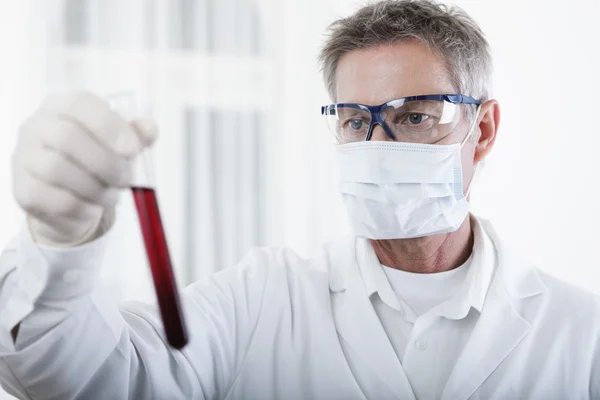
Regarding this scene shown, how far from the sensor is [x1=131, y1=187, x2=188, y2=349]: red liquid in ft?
2.57

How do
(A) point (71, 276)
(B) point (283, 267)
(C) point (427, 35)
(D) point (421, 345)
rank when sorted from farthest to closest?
(B) point (283, 267) → (C) point (427, 35) → (D) point (421, 345) → (A) point (71, 276)

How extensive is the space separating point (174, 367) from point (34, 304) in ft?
1.37

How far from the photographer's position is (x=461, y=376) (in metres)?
1.34

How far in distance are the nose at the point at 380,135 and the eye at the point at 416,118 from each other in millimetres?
73

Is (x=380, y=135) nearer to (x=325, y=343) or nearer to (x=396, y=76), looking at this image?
(x=396, y=76)

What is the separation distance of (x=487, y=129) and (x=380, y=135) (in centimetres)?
40

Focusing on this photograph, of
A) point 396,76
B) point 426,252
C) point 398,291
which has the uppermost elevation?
point 396,76

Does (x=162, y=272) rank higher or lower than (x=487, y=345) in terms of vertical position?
higher

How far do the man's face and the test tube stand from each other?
783mm

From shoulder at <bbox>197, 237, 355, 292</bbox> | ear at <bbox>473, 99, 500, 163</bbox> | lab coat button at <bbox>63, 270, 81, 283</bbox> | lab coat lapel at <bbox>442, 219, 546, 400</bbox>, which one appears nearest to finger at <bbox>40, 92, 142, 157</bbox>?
lab coat button at <bbox>63, 270, 81, 283</bbox>

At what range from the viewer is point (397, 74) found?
1.45 m

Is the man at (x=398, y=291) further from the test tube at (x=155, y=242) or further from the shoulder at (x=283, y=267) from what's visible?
the test tube at (x=155, y=242)

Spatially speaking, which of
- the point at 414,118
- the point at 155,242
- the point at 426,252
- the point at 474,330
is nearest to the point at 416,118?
the point at 414,118

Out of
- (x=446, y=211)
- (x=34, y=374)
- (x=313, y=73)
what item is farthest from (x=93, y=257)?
Answer: (x=313, y=73)
